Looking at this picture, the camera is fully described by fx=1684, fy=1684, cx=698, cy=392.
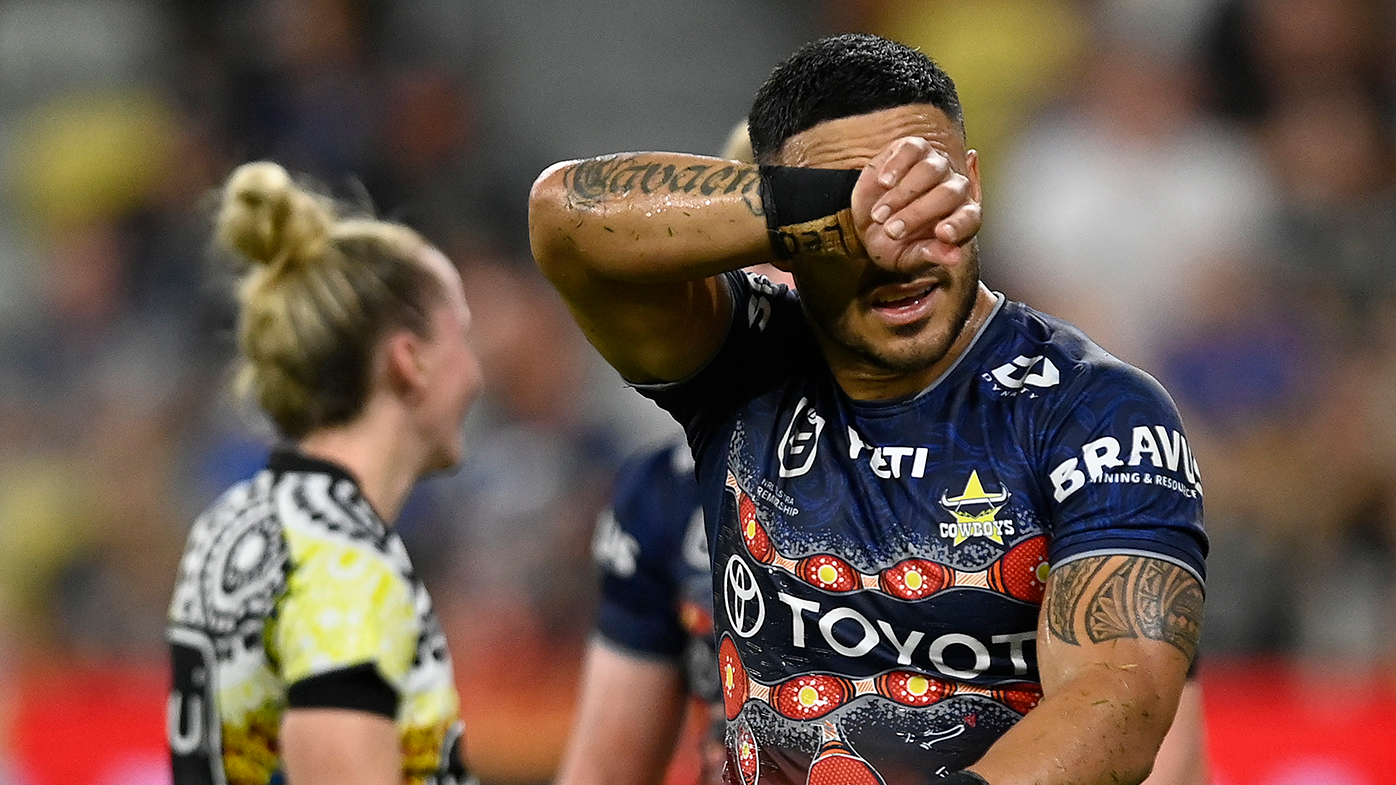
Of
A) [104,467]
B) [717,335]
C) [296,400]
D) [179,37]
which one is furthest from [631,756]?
[179,37]

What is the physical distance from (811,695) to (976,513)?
332 mm

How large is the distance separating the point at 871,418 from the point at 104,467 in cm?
550

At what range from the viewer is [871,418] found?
86.4 inches

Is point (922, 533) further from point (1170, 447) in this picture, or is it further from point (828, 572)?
point (1170, 447)

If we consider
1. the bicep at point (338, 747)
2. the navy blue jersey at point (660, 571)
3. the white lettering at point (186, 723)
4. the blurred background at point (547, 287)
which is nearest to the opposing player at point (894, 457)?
the bicep at point (338, 747)

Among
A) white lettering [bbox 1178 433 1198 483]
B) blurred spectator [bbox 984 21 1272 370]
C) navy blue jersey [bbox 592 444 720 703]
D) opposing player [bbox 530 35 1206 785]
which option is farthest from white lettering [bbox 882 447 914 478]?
blurred spectator [bbox 984 21 1272 370]

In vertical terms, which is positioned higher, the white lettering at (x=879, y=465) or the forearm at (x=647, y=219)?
the forearm at (x=647, y=219)

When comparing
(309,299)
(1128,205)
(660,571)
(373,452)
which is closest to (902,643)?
(660,571)

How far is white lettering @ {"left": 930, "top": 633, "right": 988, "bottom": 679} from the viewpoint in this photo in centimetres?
207

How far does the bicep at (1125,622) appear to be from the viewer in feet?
6.18

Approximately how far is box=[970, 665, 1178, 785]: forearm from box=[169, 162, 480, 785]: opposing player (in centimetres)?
114

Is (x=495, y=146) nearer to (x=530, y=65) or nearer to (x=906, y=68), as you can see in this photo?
(x=530, y=65)

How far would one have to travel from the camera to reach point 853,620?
212cm

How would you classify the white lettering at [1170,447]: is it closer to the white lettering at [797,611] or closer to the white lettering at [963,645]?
the white lettering at [963,645]
